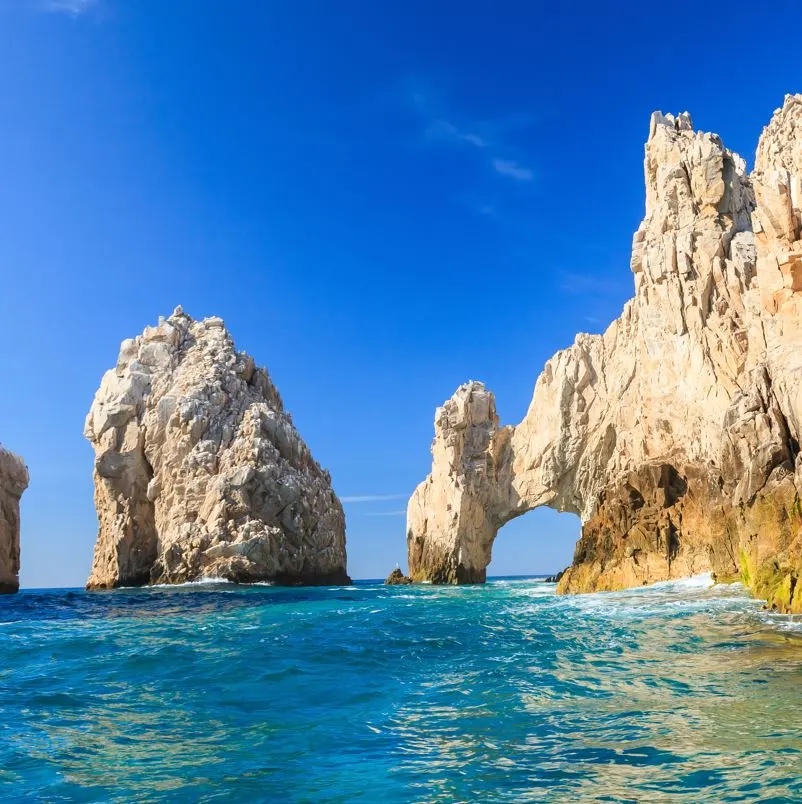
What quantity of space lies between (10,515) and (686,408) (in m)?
55.5

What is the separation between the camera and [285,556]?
192ft

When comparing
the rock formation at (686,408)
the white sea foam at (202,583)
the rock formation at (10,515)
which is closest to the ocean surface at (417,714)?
the rock formation at (686,408)

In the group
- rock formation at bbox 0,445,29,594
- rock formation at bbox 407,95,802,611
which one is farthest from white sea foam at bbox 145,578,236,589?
rock formation at bbox 407,95,802,611

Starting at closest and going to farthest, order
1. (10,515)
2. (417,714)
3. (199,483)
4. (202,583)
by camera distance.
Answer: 1. (417,714)
2. (202,583)
3. (199,483)
4. (10,515)

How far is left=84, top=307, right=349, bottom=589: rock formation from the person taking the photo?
5694cm

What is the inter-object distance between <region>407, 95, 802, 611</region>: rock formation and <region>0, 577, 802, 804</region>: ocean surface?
14.9ft

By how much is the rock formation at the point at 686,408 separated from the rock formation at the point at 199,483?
14479 millimetres

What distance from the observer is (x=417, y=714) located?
28.3 feet

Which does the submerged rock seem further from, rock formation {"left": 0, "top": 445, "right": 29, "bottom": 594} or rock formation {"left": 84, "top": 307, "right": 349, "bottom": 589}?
rock formation {"left": 0, "top": 445, "right": 29, "bottom": 594}

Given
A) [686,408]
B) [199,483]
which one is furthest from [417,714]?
[199,483]

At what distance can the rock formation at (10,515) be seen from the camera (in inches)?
2379

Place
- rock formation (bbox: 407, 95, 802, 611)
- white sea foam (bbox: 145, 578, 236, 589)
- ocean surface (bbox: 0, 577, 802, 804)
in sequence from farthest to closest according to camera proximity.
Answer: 1. white sea foam (bbox: 145, 578, 236, 589)
2. rock formation (bbox: 407, 95, 802, 611)
3. ocean surface (bbox: 0, 577, 802, 804)

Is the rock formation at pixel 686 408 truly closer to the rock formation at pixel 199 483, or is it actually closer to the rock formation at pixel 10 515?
the rock formation at pixel 199 483

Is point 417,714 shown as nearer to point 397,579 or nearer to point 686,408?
point 686,408
